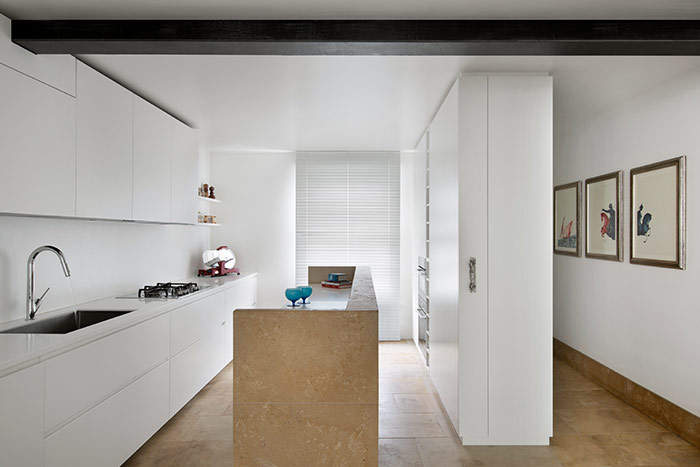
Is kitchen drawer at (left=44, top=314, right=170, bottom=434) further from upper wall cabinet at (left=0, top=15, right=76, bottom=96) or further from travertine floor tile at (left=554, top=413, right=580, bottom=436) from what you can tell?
travertine floor tile at (left=554, top=413, right=580, bottom=436)

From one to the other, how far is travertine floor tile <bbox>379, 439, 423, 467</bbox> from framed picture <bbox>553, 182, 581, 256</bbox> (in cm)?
263

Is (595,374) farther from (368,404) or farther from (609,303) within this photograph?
(368,404)

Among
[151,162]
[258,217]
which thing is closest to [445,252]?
[151,162]

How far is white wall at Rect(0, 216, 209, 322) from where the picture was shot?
2.31 metres

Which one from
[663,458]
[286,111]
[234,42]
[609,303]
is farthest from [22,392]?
[609,303]

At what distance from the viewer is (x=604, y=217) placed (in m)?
3.65

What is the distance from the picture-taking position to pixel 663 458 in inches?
100.0

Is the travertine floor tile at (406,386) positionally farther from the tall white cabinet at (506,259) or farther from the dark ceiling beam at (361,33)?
the dark ceiling beam at (361,33)

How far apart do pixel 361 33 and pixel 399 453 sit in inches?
99.2

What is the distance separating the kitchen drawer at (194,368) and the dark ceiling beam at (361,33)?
2175mm

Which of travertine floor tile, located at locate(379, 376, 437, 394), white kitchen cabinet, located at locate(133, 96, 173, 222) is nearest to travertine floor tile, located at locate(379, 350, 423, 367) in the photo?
travertine floor tile, located at locate(379, 376, 437, 394)

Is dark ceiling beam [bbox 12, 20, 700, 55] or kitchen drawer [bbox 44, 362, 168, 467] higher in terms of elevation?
dark ceiling beam [bbox 12, 20, 700, 55]

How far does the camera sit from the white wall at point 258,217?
5414 mm

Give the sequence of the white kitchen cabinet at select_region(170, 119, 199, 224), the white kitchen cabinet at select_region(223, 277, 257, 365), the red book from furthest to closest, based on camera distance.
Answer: the white kitchen cabinet at select_region(223, 277, 257, 365) < the red book < the white kitchen cabinet at select_region(170, 119, 199, 224)
